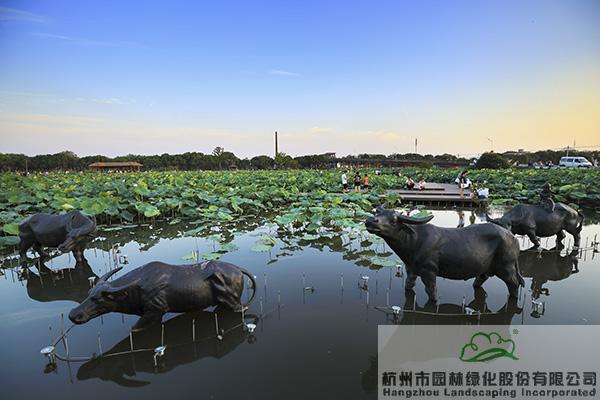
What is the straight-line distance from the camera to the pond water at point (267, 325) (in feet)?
9.66

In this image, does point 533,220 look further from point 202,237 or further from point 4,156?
point 4,156

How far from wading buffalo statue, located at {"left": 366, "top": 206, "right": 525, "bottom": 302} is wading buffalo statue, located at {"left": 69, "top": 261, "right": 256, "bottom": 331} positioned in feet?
7.07

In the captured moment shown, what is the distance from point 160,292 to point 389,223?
10.1ft

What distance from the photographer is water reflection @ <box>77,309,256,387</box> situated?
10.2 ft

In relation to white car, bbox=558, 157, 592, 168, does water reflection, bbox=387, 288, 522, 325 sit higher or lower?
lower

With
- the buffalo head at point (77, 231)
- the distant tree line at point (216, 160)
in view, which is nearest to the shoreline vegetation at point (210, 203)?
the buffalo head at point (77, 231)

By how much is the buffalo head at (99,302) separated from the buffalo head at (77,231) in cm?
297

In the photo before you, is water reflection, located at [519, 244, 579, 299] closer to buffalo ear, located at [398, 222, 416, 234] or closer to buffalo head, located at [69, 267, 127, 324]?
buffalo ear, located at [398, 222, 416, 234]

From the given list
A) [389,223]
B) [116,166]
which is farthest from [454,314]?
[116,166]

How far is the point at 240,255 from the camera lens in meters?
6.95

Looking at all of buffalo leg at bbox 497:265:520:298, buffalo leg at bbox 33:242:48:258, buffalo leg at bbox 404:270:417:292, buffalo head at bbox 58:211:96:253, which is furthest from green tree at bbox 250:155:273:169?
buffalo leg at bbox 497:265:520:298

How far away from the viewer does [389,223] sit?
13.5 ft

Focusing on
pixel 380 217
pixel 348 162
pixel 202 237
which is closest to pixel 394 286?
pixel 380 217

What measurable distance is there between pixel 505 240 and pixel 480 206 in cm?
1146
